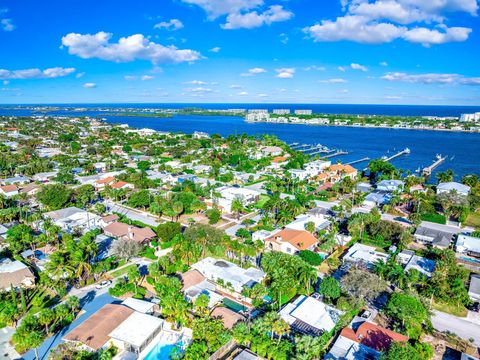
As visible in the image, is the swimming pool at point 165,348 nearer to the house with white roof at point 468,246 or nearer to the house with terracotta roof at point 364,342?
the house with terracotta roof at point 364,342

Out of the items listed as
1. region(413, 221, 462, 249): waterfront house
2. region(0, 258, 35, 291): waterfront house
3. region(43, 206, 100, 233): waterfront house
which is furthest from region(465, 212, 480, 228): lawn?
region(0, 258, 35, 291): waterfront house

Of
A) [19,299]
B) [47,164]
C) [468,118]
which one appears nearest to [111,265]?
[19,299]

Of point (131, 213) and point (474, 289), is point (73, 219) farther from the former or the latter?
point (474, 289)

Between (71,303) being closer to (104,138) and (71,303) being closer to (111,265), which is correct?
(111,265)

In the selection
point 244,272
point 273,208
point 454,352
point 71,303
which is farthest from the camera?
point 273,208

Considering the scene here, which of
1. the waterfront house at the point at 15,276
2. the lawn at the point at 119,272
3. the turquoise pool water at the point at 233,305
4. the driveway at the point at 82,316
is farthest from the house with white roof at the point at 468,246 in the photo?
the waterfront house at the point at 15,276

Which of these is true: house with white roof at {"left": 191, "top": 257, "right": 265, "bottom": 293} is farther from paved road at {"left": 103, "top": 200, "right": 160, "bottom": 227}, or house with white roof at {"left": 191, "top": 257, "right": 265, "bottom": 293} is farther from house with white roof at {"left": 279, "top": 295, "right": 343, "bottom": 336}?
paved road at {"left": 103, "top": 200, "right": 160, "bottom": 227}
